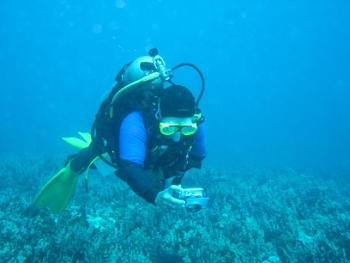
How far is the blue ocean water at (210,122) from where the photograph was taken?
5.02 metres

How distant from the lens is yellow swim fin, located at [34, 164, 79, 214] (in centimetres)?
506

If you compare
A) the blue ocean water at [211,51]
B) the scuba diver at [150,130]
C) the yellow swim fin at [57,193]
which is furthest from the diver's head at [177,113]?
the blue ocean water at [211,51]

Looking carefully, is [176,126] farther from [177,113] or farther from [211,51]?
[211,51]

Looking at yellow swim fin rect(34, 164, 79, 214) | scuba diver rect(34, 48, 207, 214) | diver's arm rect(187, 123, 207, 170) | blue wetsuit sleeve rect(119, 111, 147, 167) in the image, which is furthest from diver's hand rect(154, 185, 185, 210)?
yellow swim fin rect(34, 164, 79, 214)

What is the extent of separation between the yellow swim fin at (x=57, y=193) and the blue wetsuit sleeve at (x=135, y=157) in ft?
9.63

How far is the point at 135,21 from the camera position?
554 feet

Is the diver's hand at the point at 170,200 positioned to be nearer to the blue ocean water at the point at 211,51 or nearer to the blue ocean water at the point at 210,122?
the blue ocean water at the point at 210,122

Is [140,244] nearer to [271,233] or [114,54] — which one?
[271,233]

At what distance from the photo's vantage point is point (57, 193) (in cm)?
514

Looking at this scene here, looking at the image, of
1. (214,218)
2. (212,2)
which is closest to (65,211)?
(214,218)

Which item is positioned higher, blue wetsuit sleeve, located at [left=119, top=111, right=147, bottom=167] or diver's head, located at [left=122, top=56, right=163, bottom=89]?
diver's head, located at [left=122, top=56, right=163, bottom=89]

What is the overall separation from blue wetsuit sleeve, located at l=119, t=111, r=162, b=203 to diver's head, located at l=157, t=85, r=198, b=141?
27 cm

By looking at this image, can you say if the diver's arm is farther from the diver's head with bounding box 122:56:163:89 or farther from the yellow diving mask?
the diver's head with bounding box 122:56:163:89

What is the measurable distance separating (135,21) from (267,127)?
413ft
